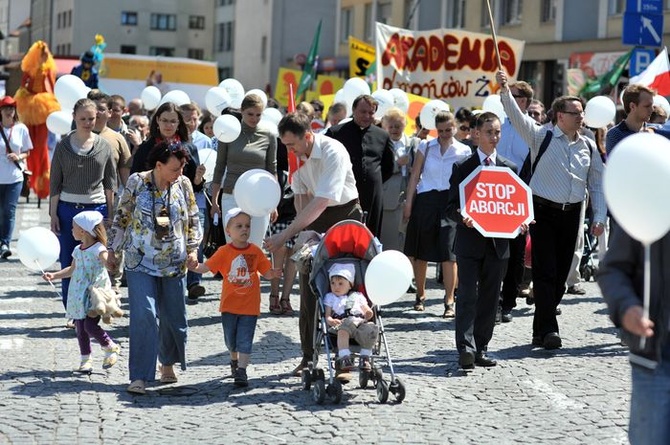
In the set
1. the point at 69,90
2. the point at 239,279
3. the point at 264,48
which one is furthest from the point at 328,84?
the point at 264,48

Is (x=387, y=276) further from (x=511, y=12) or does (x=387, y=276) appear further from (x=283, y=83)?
(x=511, y=12)

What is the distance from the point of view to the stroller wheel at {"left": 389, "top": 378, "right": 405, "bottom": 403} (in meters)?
8.37

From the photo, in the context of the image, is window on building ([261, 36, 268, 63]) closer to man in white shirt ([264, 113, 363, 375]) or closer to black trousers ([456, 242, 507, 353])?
black trousers ([456, 242, 507, 353])

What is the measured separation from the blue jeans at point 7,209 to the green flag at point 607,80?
963 centimetres

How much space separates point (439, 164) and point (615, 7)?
25326 millimetres

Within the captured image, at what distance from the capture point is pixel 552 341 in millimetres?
10617

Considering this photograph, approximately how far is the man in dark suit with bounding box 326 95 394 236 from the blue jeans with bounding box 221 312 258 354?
3.22 metres

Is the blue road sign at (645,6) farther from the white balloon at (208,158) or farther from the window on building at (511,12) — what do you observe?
the window on building at (511,12)

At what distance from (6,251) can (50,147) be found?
9.01 m

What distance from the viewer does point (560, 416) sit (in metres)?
8.10

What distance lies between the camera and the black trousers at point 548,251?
1073 cm

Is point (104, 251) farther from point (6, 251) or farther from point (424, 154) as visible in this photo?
point (6, 251)

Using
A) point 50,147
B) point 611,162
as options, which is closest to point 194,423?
point 611,162

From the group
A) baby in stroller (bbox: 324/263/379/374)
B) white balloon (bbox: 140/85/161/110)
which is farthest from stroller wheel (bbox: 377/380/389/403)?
white balloon (bbox: 140/85/161/110)
